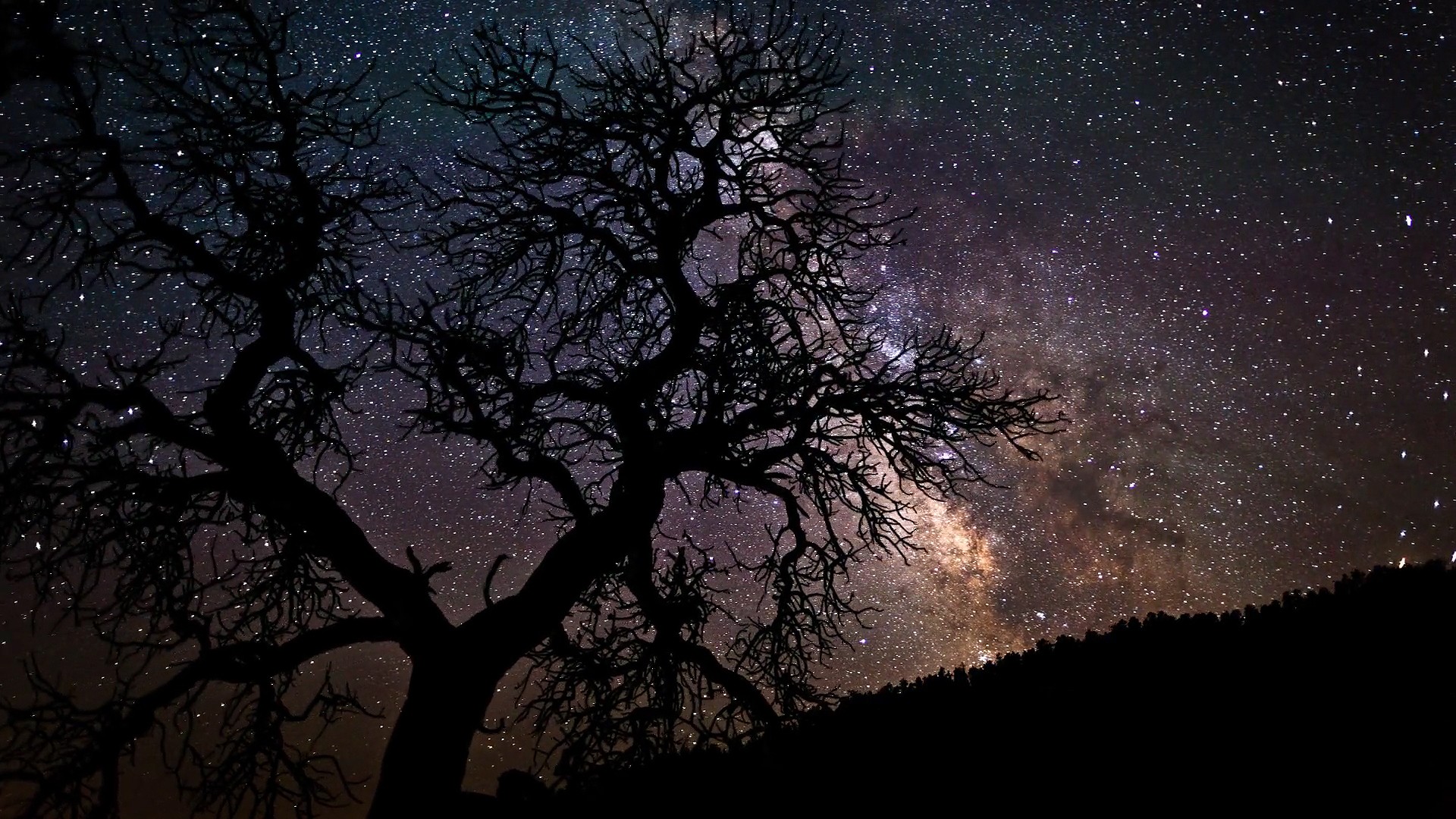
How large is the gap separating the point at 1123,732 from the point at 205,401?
5.71m

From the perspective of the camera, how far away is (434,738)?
527 centimetres

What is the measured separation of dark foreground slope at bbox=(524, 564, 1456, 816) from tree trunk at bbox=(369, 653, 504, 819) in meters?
1.00

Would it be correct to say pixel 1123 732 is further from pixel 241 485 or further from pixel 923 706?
pixel 241 485

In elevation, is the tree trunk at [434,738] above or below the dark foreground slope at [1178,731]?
above

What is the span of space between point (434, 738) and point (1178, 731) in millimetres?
4070

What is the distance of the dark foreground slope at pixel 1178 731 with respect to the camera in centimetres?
298

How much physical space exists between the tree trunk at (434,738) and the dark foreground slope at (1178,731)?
997mm

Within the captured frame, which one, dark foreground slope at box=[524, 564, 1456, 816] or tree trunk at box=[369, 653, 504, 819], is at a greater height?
tree trunk at box=[369, 653, 504, 819]

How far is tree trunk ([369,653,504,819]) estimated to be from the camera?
5.11 m

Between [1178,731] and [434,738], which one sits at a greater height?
[434,738]

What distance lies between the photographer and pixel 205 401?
5801 millimetres

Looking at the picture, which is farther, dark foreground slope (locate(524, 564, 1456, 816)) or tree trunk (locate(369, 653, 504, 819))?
tree trunk (locate(369, 653, 504, 819))

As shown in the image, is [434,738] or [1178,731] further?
[434,738]

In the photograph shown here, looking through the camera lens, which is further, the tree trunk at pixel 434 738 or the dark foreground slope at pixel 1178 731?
the tree trunk at pixel 434 738
